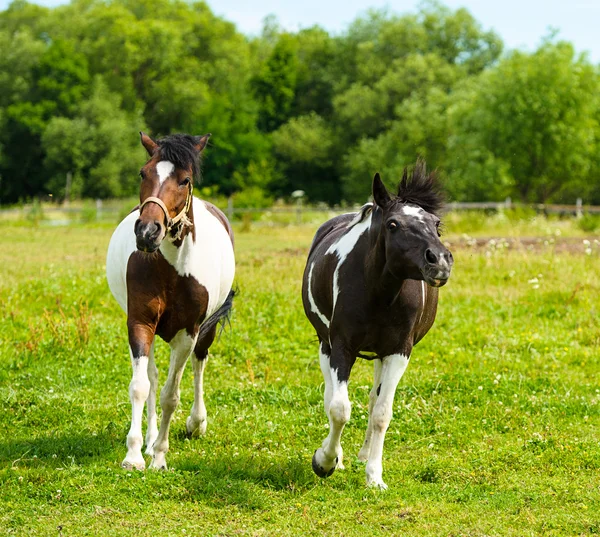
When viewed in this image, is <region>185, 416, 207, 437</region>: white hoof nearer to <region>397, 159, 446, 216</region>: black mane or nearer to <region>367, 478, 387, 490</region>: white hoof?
<region>367, 478, 387, 490</region>: white hoof

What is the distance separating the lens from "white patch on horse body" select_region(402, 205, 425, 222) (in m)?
5.42

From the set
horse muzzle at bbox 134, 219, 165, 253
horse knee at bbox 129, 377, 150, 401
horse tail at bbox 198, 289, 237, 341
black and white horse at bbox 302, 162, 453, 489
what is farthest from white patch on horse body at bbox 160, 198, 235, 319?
black and white horse at bbox 302, 162, 453, 489

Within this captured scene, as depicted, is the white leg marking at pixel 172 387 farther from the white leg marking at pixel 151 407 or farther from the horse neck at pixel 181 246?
the horse neck at pixel 181 246

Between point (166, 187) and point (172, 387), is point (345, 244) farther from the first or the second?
point (172, 387)

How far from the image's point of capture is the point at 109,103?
185ft

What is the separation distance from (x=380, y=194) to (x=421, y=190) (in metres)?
0.35

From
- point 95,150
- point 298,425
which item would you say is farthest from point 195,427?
point 95,150

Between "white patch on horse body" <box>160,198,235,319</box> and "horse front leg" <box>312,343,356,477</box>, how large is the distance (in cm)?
137

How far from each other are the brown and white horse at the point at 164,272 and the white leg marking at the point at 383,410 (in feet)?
5.46

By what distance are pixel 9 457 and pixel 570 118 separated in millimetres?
41597

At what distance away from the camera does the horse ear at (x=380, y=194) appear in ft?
18.4

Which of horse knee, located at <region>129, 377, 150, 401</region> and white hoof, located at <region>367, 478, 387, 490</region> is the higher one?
horse knee, located at <region>129, 377, 150, 401</region>

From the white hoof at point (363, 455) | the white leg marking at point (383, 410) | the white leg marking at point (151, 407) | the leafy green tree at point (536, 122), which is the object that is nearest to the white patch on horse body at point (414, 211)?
the white leg marking at point (383, 410)

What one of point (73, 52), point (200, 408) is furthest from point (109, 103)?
point (200, 408)
